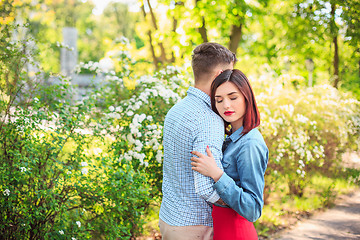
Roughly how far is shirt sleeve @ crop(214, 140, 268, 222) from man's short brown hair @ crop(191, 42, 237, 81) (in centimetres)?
56

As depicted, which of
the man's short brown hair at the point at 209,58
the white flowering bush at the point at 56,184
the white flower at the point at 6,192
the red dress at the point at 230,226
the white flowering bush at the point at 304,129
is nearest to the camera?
the red dress at the point at 230,226

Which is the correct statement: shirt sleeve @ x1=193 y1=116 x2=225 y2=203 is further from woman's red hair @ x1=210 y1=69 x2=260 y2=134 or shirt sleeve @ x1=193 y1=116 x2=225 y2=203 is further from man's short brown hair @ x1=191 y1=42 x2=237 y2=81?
man's short brown hair @ x1=191 y1=42 x2=237 y2=81

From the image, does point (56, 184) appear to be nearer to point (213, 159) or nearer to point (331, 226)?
point (213, 159)

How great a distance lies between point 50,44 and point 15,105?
101cm

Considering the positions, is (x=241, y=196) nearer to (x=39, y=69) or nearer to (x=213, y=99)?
(x=213, y=99)

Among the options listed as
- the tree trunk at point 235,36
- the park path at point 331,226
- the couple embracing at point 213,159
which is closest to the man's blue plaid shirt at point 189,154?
the couple embracing at point 213,159

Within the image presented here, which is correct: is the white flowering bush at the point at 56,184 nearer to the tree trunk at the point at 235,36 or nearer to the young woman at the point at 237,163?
the young woman at the point at 237,163

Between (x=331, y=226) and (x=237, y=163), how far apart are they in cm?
436

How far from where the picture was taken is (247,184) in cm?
199

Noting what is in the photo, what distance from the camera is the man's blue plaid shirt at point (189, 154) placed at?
6.59 ft

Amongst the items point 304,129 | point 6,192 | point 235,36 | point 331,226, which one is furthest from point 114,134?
point 235,36

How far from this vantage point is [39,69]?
4.16 meters

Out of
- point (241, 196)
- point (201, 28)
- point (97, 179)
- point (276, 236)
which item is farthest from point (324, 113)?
point (241, 196)

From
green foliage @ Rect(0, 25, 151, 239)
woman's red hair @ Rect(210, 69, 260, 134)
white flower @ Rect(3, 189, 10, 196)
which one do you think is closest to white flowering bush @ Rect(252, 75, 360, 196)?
green foliage @ Rect(0, 25, 151, 239)
